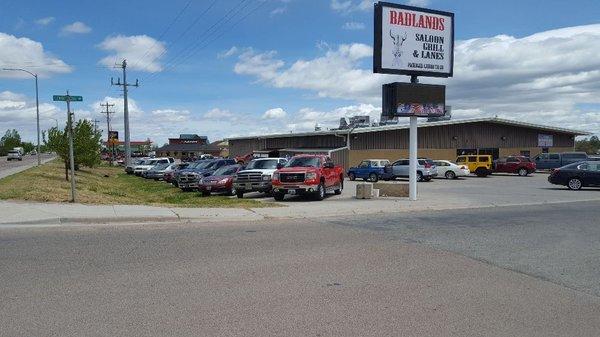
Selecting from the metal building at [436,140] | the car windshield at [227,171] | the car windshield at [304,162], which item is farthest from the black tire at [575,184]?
the metal building at [436,140]

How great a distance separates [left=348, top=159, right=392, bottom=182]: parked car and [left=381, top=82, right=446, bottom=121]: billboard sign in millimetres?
18055

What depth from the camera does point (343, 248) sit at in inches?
381

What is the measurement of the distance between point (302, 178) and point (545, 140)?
45.8 m

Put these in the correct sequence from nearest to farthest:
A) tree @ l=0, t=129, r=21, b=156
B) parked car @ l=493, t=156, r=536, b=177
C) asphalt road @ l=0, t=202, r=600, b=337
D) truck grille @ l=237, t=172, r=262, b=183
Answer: asphalt road @ l=0, t=202, r=600, b=337, truck grille @ l=237, t=172, r=262, b=183, parked car @ l=493, t=156, r=536, b=177, tree @ l=0, t=129, r=21, b=156

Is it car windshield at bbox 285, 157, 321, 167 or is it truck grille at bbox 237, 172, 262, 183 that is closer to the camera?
car windshield at bbox 285, 157, 321, 167

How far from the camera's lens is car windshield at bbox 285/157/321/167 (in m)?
22.1

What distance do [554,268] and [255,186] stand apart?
53.2 feet

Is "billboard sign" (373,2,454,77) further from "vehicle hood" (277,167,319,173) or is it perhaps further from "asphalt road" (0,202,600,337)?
"asphalt road" (0,202,600,337)

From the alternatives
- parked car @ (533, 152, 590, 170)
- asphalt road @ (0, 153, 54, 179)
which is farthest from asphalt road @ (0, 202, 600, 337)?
parked car @ (533, 152, 590, 170)

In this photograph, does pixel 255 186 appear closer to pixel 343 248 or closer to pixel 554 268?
pixel 343 248

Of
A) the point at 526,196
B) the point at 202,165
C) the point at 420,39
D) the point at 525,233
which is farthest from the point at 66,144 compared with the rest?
the point at 525,233

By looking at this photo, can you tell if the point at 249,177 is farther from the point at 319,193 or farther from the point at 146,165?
the point at 146,165

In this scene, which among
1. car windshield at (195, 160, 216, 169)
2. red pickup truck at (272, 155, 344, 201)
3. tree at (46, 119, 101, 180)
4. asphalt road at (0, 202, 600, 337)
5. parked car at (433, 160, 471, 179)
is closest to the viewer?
asphalt road at (0, 202, 600, 337)

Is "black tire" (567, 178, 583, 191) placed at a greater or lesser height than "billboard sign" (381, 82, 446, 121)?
lesser
